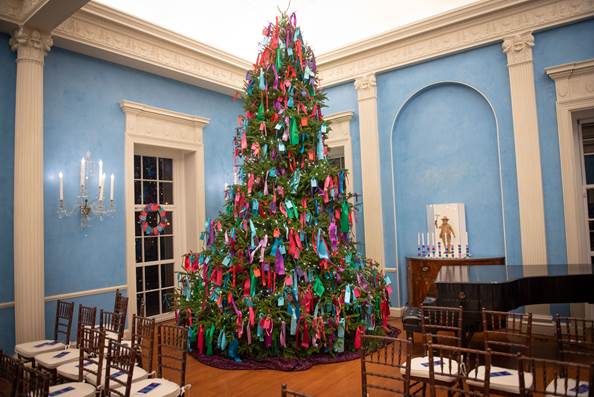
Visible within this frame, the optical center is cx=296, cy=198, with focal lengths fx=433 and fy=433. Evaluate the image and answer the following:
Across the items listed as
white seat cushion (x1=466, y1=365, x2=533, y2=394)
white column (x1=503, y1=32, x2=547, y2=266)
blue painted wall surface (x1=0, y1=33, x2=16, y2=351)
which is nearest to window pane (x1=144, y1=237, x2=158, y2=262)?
blue painted wall surface (x1=0, y1=33, x2=16, y2=351)

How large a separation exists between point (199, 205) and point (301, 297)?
2934 mm

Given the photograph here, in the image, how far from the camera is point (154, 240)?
21.3ft

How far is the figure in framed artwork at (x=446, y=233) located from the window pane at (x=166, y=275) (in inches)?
161

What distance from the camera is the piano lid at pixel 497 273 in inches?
164

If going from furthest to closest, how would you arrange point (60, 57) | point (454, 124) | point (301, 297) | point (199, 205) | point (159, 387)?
point (199, 205), point (454, 124), point (60, 57), point (301, 297), point (159, 387)

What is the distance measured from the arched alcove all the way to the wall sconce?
4.20m

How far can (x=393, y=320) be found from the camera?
642 cm

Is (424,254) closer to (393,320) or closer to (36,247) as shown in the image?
(393,320)

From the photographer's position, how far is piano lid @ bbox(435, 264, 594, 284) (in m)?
4.16

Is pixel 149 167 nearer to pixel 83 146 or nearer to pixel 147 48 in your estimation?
pixel 83 146

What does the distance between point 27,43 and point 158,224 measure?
290cm

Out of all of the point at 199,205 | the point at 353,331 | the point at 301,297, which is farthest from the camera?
the point at 199,205

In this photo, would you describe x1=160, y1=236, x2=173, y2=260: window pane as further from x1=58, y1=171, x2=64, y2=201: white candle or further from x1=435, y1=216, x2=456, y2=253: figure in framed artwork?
x1=435, y1=216, x2=456, y2=253: figure in framed artwork

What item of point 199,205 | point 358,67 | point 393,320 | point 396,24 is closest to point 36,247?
point 199,205
